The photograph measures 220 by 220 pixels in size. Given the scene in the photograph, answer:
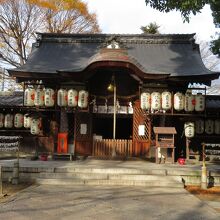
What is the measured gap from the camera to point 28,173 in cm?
1412

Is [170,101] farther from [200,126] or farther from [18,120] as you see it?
[18,120]

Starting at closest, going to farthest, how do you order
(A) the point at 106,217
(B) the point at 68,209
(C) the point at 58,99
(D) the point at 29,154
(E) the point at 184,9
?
(A) the point at 106,217
(B) the point at 68,209
(E) the point at 184,9
(C) the point at 58,99
(D) the point at 29,154

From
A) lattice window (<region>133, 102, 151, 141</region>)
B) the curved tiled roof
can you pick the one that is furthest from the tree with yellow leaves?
lattice window (<region>133, 102, 151, 141</region>)

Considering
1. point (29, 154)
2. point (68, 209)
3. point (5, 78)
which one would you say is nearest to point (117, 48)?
point (29, 154)

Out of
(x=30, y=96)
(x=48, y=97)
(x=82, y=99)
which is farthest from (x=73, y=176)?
(x=30, y=96)

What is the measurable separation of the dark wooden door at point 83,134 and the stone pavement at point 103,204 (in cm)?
614

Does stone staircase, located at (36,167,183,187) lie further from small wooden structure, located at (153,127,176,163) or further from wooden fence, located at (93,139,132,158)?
wooden fence, located at (93,139,132,158)

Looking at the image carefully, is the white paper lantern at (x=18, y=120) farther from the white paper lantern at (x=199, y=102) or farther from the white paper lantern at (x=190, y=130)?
the white paper lantern at (x=199, y=102)

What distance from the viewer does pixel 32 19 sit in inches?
1218

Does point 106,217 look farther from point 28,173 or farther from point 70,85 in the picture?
point 70,85

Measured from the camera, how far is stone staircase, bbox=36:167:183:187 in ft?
43.3

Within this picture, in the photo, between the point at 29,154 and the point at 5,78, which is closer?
the point at 29,154

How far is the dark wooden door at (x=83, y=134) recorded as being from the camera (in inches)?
737

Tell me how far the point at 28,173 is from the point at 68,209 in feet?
17.5
